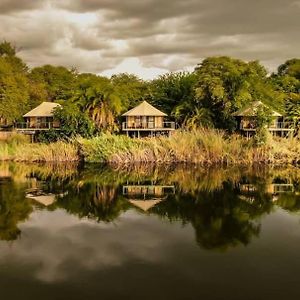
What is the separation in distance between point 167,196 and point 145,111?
21.1 m

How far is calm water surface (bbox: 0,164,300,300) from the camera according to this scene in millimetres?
8672

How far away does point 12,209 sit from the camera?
52.1 feet

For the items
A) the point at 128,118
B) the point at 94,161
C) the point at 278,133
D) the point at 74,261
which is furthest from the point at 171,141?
the point at 74,261

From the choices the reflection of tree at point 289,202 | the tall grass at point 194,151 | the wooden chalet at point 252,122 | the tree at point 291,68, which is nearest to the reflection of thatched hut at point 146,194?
the reflection of tree at point 289,202

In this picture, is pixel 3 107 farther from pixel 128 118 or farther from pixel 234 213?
pixel 234 213

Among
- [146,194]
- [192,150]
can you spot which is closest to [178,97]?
[192,150]

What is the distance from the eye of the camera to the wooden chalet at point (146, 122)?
39.0 metres

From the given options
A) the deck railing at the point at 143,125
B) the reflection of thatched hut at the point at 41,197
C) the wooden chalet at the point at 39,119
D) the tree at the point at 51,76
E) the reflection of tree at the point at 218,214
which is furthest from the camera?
the tree at the point at 51,76

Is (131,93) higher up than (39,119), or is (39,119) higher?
(131,93)

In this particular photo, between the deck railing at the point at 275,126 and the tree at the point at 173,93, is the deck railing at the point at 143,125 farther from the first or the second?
the deck railing at the point at 275,126

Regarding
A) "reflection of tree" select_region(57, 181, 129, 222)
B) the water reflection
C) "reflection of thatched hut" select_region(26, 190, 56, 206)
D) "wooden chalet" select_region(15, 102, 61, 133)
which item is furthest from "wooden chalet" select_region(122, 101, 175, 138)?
"reflection of thatched hut" select_region(26, 190, 56, 206)

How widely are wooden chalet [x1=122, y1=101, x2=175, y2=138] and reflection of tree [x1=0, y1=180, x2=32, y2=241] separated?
62.8 ft

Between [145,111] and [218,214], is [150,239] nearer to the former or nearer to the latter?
[218,214]

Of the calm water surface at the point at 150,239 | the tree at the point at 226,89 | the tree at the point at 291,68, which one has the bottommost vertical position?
the calm water surface at the point at 150,239
